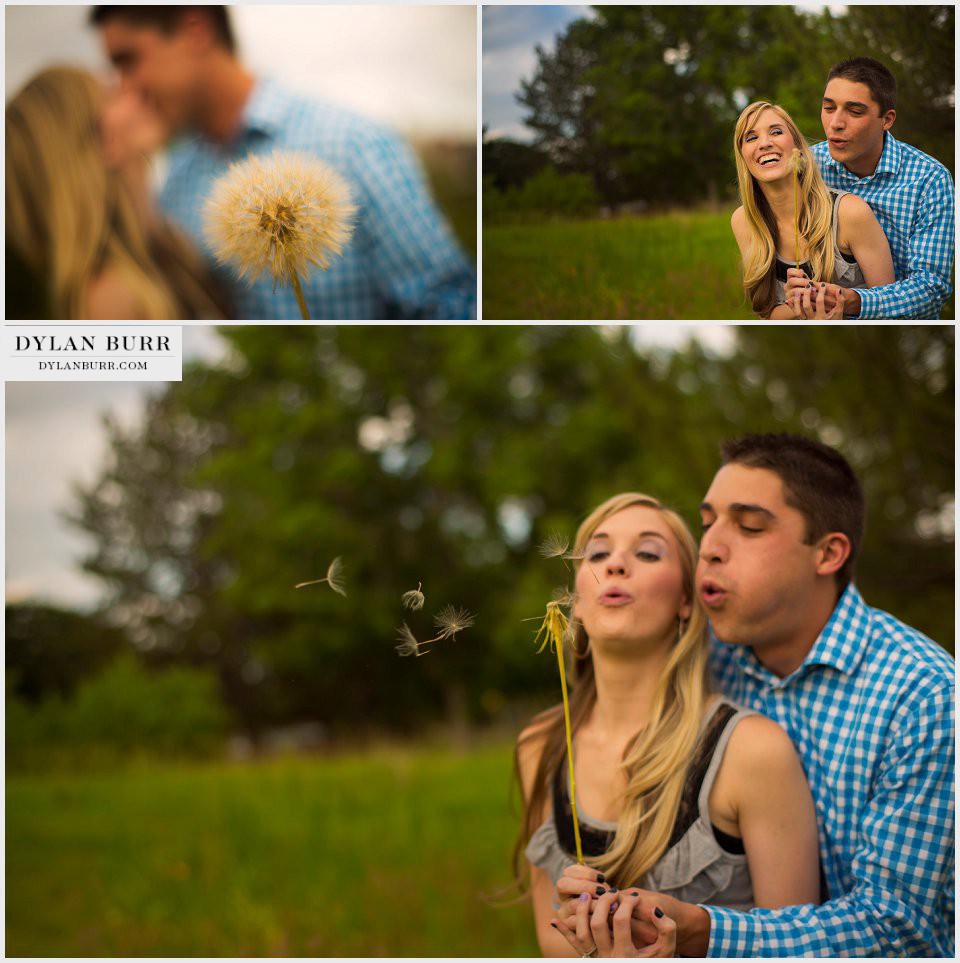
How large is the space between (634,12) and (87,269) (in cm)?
161

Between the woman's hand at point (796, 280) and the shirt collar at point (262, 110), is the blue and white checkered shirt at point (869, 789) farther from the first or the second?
the shirt collar at point (262, 110)

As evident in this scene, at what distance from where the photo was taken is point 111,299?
2840mm

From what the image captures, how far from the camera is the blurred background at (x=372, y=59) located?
275 centimetres

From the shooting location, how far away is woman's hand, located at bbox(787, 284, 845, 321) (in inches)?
101

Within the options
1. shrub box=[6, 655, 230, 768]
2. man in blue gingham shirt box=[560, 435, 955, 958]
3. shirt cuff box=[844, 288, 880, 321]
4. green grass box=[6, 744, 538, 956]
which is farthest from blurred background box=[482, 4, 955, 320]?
shrub box=[6, 655, 230, 768]

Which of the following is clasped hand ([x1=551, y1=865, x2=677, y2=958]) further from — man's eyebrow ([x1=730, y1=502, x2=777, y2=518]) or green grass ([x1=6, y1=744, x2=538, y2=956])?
green grass ([x1=6, y1=744, x2=538, y2=956])

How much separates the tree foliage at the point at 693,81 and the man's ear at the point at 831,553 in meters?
0.91

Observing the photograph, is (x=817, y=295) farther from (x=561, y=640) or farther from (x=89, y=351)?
(x=89, y=351)

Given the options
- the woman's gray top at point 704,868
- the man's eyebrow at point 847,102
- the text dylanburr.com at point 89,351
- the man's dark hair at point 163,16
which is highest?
the man's dark hair at point 163,16

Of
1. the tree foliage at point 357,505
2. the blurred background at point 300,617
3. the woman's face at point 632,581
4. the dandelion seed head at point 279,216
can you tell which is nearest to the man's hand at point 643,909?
the woman's face at point 632,581

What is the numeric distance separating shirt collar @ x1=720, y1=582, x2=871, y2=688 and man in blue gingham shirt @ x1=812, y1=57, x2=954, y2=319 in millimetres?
760

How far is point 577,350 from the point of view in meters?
9.09

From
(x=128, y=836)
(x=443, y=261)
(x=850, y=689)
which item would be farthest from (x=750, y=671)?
(x=128, y=836)

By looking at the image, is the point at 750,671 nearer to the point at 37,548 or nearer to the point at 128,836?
the point at 128,836
